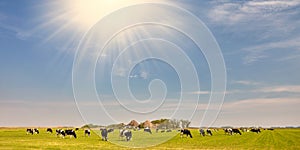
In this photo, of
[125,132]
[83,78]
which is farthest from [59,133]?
[83,78]

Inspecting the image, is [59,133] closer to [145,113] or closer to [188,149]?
[145,113]

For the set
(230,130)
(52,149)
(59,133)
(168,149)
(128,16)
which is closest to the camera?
(52,149)

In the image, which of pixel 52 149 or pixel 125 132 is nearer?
pixel 52 149

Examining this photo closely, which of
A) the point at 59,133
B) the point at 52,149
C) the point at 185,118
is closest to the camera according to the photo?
the point at 52,149

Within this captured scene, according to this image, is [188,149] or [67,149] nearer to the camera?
[67,149]

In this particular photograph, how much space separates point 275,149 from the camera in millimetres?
31469

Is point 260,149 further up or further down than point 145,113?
further down

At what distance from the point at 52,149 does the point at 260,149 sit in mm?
17549

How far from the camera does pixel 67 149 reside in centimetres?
2558

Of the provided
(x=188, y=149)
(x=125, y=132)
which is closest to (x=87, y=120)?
(x=188, y=149)

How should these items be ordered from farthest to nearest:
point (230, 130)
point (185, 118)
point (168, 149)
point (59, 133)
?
point (230, 130), point (59, 133), point (185, 118), point (168, 149)

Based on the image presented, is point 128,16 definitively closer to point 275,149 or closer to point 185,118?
point 185,118

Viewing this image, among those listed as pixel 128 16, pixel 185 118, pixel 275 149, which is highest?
pixel 128 16

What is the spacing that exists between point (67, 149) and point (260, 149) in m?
16.5
